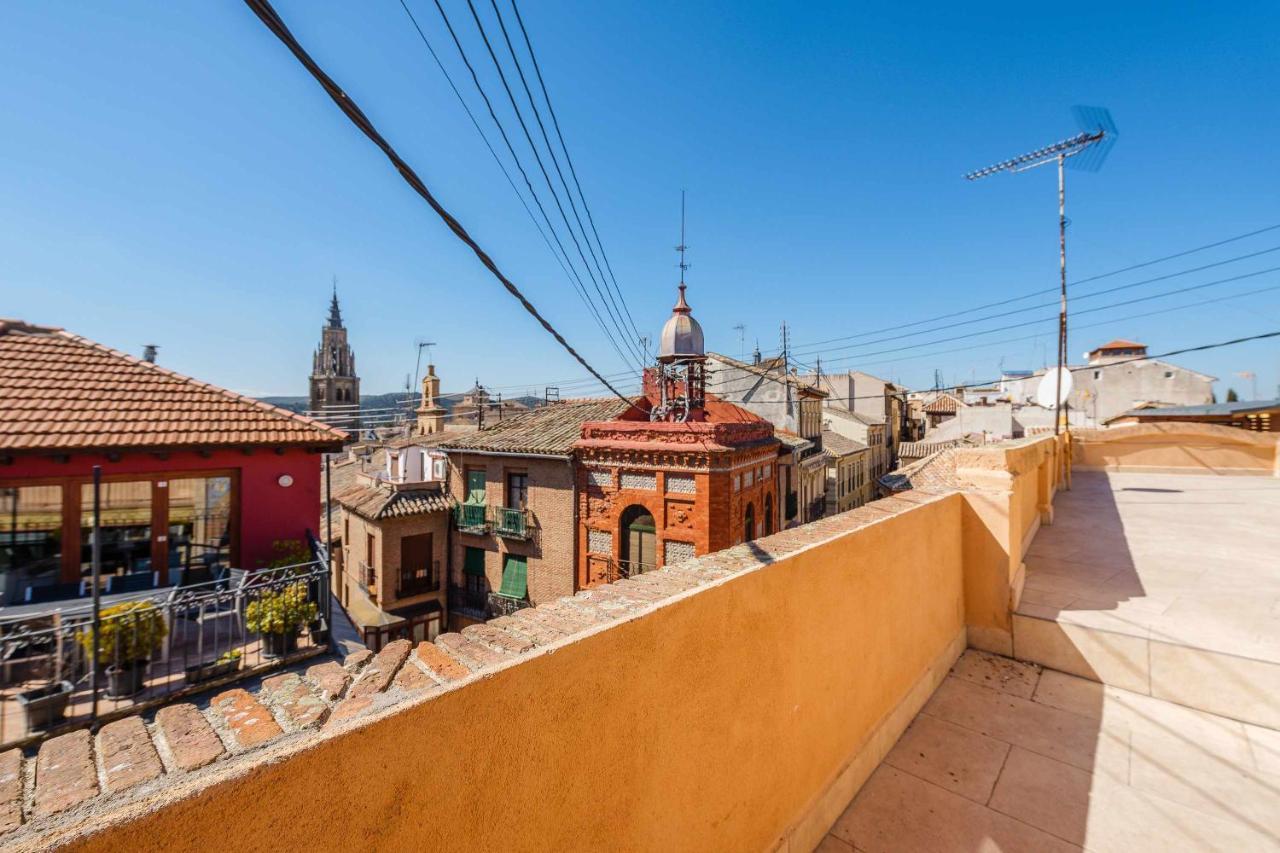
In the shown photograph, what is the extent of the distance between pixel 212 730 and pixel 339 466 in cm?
2947

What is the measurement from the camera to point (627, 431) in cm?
1557

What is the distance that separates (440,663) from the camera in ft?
5.12

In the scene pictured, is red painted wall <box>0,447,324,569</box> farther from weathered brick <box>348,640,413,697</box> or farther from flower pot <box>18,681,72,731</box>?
weathered brick <box>348,640,413,697</box>

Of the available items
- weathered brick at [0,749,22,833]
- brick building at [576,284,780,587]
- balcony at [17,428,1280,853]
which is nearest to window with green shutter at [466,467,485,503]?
brick building at [576,284,780,587]

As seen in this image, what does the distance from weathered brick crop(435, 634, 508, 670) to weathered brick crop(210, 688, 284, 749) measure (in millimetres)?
457

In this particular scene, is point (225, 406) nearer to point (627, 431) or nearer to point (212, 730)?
point (212, 730)

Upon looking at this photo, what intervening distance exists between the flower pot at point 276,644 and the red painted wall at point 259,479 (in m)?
2.25

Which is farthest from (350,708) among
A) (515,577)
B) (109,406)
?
(515,577)

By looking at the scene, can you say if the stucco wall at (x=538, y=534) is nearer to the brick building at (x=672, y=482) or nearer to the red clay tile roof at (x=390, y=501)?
the brick building at (x=672, y=482)

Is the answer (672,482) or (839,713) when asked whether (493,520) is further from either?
(839,713)

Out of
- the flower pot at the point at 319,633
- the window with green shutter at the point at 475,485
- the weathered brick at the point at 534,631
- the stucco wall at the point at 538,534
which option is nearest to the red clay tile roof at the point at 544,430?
the stucco wall at the point at 538,534

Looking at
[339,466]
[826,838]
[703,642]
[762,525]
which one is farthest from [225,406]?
[339,466]

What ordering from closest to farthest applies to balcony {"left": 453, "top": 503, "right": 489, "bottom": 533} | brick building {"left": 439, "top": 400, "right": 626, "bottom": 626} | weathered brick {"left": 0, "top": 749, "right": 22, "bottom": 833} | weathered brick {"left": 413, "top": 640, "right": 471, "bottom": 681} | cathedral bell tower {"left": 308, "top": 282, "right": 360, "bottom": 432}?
1. weathered brick {"left": 0, "top": 749, "right": 22, "bottom": 833}
2. weathered brick {"left": 413, "top": 640, "right": 471, "bottom": 681}
3. brick building {"left": 439, "top": 400, "right": 626, "bottom": 626}
4. balcony {"left": 453, "top": 503, "right": 489, "bottom": 533}
5. cathedral bell tower {"left": 308, "top": 282, "right": 360, "bottom": 432}

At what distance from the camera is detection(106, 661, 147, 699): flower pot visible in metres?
4.11
